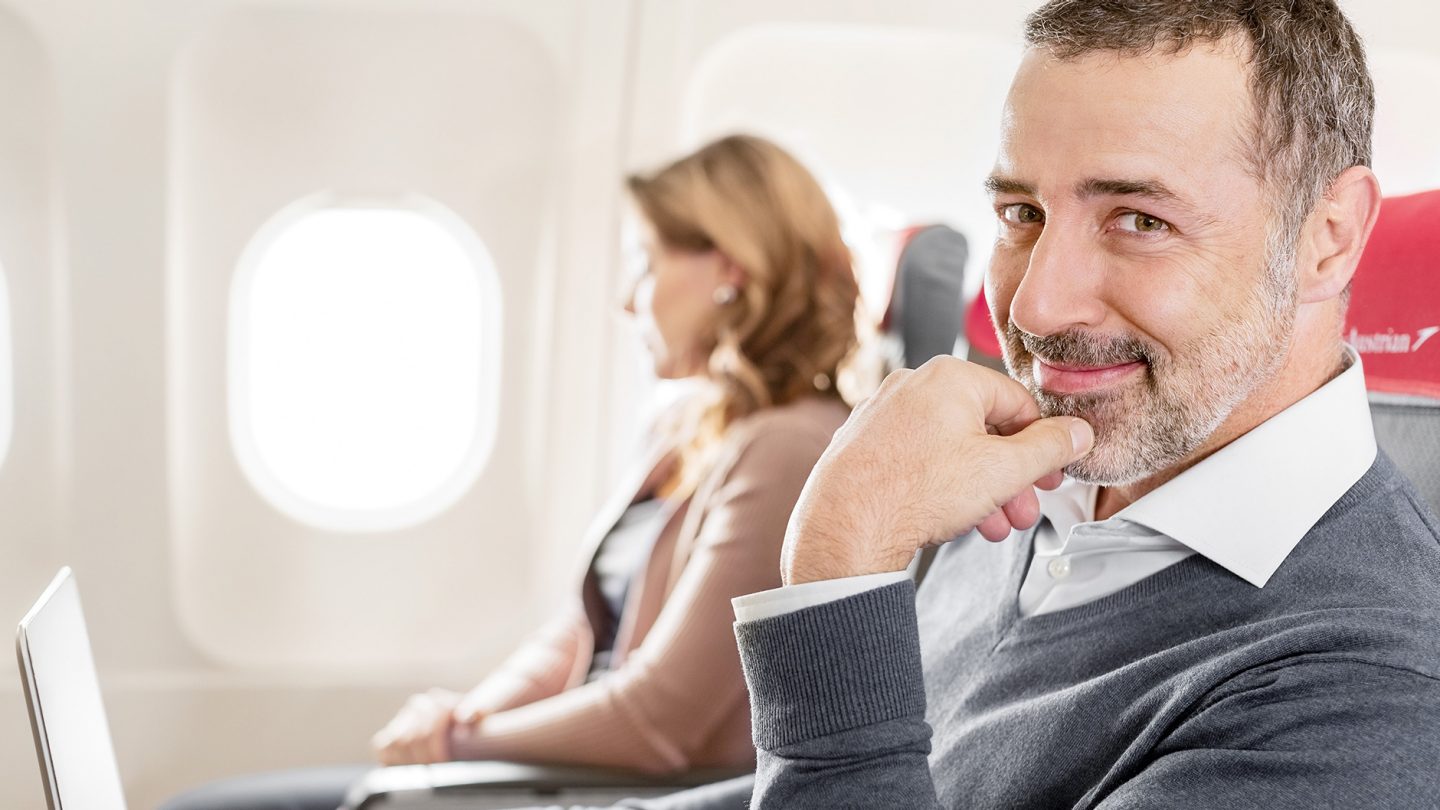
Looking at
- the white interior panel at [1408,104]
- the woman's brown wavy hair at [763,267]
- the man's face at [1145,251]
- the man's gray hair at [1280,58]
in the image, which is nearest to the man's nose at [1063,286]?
the man's face at [1145,251]

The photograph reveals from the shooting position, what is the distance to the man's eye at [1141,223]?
3.44 ft

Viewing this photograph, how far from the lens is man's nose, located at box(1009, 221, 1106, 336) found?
1.07 meters

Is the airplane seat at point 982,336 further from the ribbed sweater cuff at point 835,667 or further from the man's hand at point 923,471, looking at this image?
the ribbed sweater cuff at point 835,667

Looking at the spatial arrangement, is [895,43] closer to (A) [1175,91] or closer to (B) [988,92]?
(B) [988,92]

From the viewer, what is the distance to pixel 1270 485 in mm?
1029

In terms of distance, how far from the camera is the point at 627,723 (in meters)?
1.94

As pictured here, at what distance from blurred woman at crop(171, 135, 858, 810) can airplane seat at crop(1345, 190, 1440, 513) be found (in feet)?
3.01

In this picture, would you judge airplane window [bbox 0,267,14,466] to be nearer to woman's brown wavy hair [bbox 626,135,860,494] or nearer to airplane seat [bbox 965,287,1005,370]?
woman's brown wavy hair [bbox 626,135,860,494]

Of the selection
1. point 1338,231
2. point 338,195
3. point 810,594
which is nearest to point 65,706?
point 810,594

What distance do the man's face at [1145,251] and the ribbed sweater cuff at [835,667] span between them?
0.28 meters

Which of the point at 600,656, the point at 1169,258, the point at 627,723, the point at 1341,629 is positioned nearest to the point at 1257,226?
the point at 1169,258

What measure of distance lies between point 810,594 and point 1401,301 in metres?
0.67

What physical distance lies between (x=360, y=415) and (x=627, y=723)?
51.4 inches

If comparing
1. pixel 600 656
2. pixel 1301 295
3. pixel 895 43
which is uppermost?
pixel 895 43
